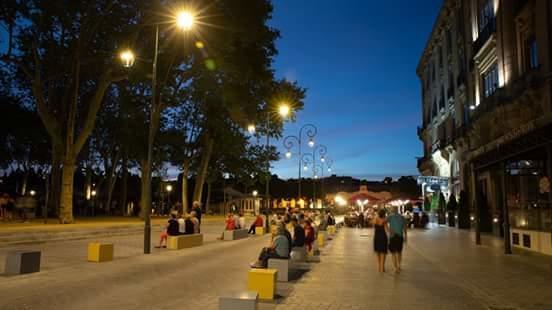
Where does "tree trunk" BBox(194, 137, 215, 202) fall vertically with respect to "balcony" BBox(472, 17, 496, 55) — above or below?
below

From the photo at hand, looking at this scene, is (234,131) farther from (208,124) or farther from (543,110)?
(543,110)

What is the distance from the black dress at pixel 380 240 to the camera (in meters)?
13.6

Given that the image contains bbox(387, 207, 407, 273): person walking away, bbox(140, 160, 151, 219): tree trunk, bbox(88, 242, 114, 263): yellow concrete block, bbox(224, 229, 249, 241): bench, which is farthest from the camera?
bbox(224, 229, 249, 241): bench

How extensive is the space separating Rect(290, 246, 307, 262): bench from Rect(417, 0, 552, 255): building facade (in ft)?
25.2

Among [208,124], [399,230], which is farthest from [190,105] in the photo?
[399,230]

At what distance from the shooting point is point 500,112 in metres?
26.0

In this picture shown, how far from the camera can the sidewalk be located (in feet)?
30.3

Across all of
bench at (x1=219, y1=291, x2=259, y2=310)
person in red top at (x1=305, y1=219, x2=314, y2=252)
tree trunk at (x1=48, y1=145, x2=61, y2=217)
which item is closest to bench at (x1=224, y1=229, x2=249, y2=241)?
person in red top at (x1=305, y1=219, x2=314, y2=252)

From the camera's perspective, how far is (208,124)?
138 feet

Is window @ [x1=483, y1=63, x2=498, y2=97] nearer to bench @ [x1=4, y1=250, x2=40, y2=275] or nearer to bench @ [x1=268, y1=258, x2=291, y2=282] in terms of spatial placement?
bench @ [x1=268, y1=258, x2=291, y2=282]

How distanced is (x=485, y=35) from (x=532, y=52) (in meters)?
6.81

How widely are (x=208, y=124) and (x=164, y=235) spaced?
73.9 ft

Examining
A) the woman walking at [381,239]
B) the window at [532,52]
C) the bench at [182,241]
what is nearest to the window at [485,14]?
the window at [532,52]

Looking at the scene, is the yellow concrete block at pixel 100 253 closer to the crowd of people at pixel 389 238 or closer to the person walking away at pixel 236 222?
the crowd of people at pixel 389 238
